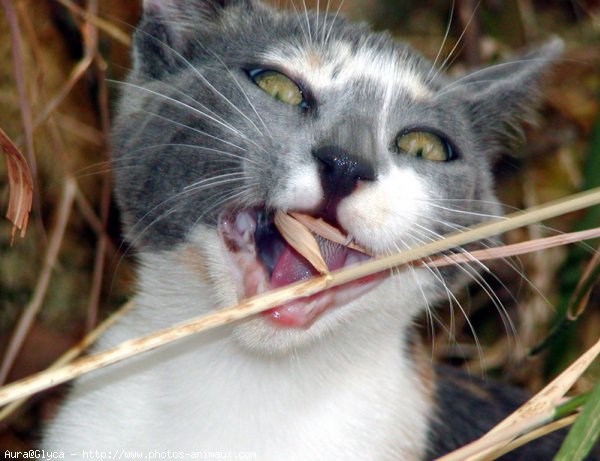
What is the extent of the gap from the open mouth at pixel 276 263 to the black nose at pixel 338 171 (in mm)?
188

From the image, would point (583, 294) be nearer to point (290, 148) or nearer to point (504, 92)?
point (504, 92)

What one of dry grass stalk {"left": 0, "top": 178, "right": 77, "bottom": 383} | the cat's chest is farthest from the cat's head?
dry grass stalk {"left": 0, "top": 178, "right": 77, "bottom": 383}

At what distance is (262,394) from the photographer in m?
1.92

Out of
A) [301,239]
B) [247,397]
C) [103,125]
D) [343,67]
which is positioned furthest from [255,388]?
[103,125]

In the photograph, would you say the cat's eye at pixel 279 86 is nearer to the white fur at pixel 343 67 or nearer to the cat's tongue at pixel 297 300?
the white fur at pixel 343 67

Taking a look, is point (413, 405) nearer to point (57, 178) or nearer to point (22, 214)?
point (22, 214)

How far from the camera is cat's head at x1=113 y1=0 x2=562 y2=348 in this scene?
1.60 meters

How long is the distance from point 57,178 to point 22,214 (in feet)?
4.06

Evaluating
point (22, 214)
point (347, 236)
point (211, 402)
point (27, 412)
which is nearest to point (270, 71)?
A: point (347, 236)

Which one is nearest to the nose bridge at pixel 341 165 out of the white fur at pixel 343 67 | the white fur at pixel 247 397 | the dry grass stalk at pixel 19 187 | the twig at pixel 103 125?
the white fur at pixel 343 67

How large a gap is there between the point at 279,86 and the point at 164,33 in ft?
1.20

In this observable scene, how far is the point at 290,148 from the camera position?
1606mm

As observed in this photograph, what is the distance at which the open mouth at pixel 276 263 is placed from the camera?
171 centimetres

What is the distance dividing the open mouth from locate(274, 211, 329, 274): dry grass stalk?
0.19 feet
